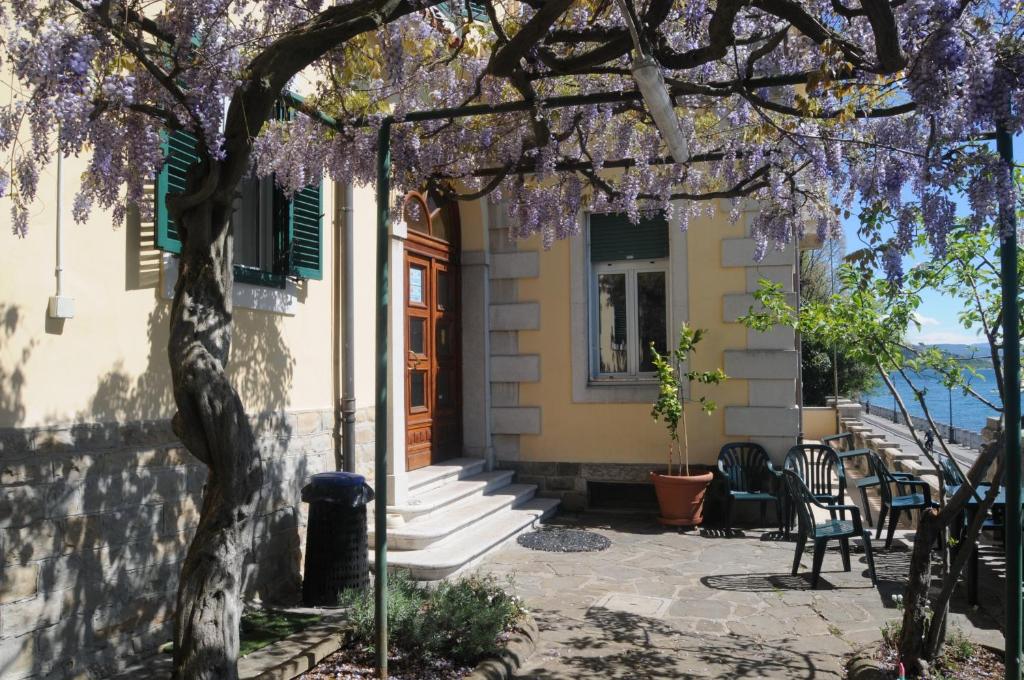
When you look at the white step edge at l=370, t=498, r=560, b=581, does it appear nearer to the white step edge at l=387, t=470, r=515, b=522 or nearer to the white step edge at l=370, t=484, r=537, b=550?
the white step edge at l=370, t=484, r=537, b=550

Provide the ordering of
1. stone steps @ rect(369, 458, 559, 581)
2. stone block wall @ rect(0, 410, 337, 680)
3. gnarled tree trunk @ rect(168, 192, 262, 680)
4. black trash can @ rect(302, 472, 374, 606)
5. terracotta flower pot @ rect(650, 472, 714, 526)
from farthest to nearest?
terracotta flower pot @ rect(650, 472, 714, 526) → stone steps @ rect(369, 458, 559, 581) → black trash can @ rect(302, 472, 374, 606) → stone block wall @ rect(0, 410, 337, 680) → gnarled tree trunk @ rect(168, 192, 262, 680)

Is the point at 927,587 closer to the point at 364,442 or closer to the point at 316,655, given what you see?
the point at 316,655

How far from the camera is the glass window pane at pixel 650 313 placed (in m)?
8.82

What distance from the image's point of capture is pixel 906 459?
9.08m

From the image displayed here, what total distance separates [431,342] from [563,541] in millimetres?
2486

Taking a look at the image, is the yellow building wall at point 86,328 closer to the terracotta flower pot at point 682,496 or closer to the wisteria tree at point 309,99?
the wisteria tree at point 309,99

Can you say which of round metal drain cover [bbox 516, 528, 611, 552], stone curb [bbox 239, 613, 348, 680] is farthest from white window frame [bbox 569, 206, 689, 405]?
stone curb [bbox 239, 613, 348, 680]

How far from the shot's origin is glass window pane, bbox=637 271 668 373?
8.82 meters

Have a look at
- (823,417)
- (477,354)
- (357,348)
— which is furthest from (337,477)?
(823,417)

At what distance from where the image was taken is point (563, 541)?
23.7ft

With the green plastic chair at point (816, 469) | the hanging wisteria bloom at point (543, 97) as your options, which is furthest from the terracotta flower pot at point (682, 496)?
the hanging wisteria bloom at point (543, 97)

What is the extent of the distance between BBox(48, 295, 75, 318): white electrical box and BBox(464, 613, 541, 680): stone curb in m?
2.61

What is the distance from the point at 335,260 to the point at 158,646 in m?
3.04

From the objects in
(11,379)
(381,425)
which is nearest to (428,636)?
(381,425)
